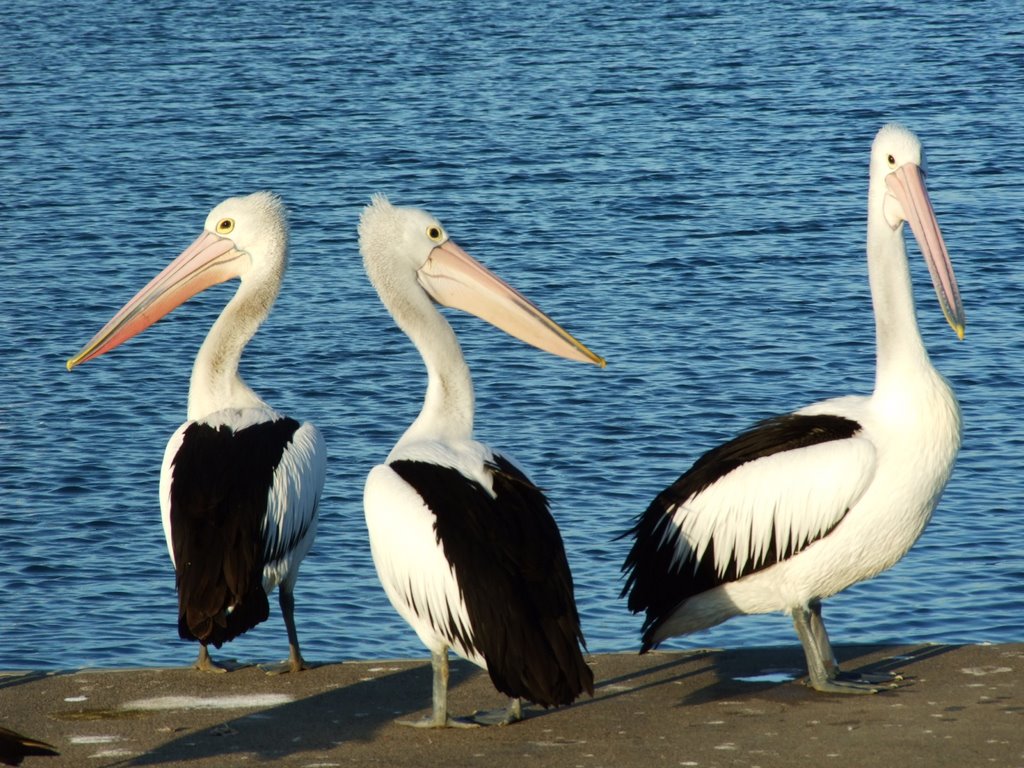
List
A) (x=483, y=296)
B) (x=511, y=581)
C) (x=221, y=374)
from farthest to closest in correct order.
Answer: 1. (x=221, y=374)
2. (x=483, y=296)
3. (x=511, y=581)

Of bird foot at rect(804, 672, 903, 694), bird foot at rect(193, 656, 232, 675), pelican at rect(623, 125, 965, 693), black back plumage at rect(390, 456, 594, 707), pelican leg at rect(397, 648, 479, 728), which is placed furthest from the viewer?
bird foot at rect(193, 656, 232, 675)

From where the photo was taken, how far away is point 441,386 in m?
5.05

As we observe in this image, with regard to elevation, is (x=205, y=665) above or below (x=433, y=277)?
below

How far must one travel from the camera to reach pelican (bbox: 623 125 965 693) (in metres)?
4.99

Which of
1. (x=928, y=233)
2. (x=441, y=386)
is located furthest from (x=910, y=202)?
(x=441, y=386)

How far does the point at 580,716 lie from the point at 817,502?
3.17 ft

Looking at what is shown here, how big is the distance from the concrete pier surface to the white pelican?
0.22 metres

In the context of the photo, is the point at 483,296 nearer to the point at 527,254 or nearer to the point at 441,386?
the point at 441,386

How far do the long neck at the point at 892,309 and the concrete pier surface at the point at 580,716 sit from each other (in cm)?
93

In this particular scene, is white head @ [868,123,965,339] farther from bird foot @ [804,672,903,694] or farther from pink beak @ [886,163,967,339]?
bird foot @ [804,672,903,694]

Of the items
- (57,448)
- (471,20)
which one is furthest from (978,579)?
(471,20)

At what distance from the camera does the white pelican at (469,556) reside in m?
4.36

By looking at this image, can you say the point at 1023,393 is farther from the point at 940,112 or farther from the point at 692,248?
the point at 940,112

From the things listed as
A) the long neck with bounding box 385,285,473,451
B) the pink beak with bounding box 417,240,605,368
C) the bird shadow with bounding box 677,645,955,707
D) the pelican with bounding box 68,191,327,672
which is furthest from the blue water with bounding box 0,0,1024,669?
the long neck with bounding box 385,285,473,451
